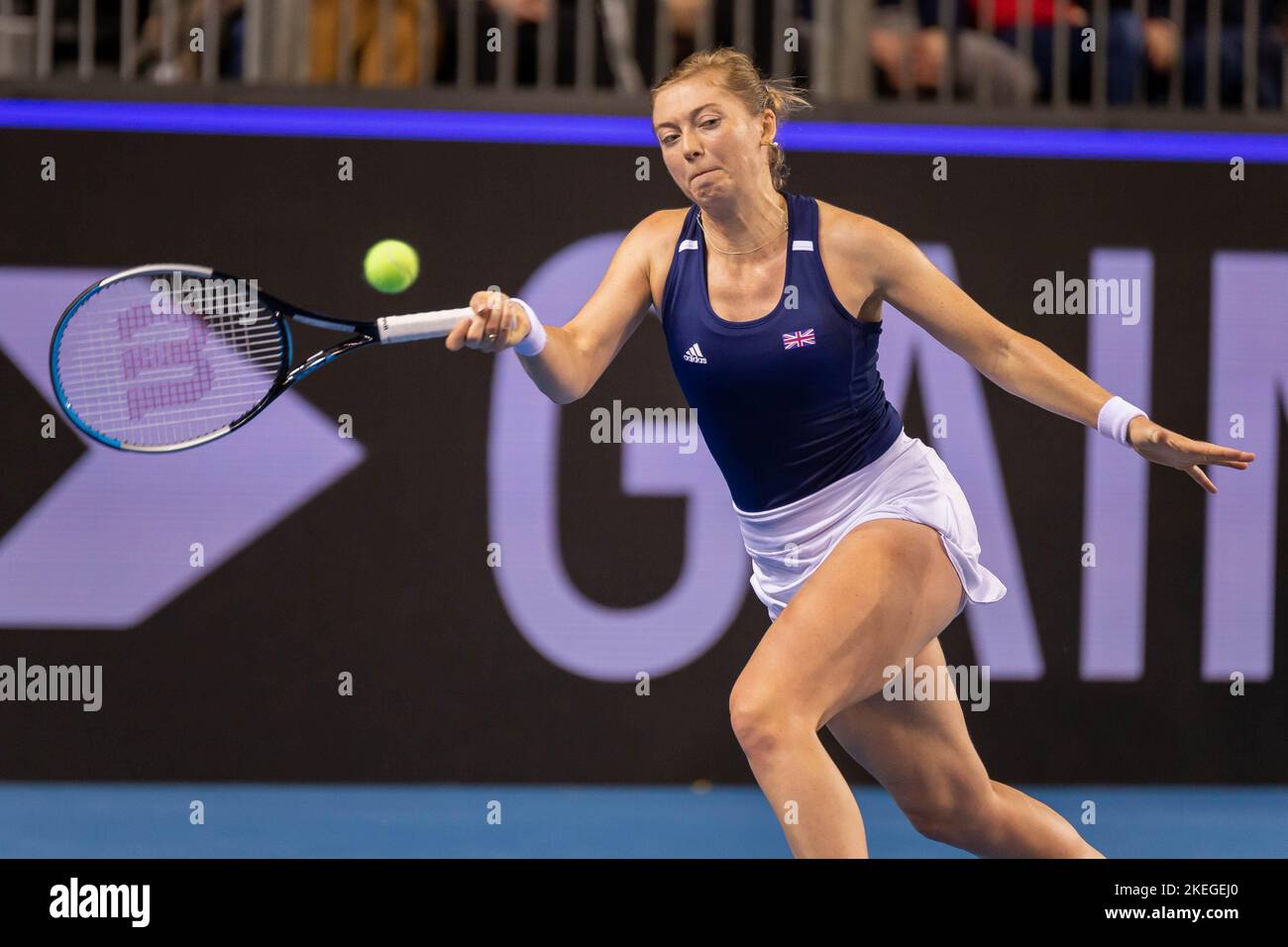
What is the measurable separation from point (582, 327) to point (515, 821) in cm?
209

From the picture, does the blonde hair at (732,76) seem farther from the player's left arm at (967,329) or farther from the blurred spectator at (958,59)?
the blurred spectator at (958,59)

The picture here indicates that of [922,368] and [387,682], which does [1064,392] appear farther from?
[387,682]

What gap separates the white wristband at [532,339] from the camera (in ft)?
10.3

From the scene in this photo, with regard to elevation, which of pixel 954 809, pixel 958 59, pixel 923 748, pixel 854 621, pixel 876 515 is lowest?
pixel 954 809

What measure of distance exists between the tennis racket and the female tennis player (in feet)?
1.47

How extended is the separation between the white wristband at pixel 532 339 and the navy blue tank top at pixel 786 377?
362 millimetres

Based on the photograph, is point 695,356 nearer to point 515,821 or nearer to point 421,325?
point 421,325

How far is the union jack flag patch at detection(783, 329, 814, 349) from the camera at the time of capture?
3338 millimetres

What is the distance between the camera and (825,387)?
337cm

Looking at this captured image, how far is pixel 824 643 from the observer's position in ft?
10.1

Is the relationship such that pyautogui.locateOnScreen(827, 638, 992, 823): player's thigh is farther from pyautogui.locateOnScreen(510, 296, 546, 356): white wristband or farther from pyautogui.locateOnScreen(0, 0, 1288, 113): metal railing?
pyautogui.locateOnScreen(0, 0, 1288, 113): metal railing

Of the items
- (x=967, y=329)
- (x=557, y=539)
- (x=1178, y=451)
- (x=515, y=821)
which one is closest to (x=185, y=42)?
(x=557, y=539)

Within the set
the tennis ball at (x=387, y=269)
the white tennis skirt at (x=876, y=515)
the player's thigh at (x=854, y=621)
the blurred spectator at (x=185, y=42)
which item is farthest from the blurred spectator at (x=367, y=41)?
the player's thigh at (x=854, y=621)
